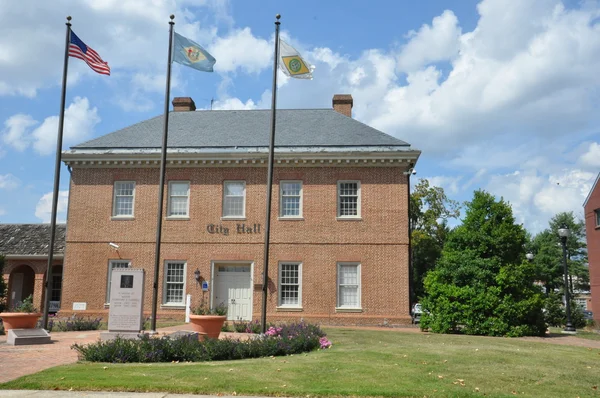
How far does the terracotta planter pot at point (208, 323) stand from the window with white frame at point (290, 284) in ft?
30.6

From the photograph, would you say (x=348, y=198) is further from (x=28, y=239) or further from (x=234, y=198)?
(x=28, y=239)

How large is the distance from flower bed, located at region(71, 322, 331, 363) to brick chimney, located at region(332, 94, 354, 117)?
17.3 meters

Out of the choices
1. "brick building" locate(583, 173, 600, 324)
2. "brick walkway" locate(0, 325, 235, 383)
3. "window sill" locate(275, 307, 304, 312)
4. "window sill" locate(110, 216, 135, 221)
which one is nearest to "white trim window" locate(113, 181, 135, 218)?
"window sill" locate(110, 216, 135, 221)

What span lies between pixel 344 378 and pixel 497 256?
12774mm

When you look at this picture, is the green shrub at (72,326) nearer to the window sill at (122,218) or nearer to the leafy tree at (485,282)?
the window sill at (122,218)

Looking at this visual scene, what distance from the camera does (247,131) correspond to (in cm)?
2642

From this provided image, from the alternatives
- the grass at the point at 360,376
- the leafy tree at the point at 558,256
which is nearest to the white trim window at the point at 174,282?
the grass at the point at 360,376

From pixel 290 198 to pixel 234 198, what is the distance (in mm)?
2474

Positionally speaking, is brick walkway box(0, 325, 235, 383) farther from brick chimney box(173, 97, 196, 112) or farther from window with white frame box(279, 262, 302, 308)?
brick chimney box(173, 97, 196, 112)

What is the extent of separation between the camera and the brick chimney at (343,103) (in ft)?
92.7

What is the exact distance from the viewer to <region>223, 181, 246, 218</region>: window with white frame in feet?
80.7

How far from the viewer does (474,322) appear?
19609mm

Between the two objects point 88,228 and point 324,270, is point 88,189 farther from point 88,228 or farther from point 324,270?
point 324,270

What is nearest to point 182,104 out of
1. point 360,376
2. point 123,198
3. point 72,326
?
point 123,198
